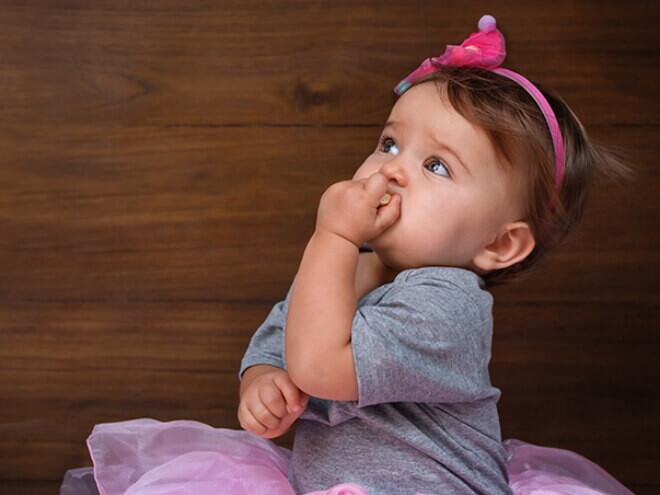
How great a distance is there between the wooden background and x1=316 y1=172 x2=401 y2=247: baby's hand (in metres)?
0.48

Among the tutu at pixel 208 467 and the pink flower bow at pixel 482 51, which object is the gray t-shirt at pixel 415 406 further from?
the pink flower bow at pixel 482 51

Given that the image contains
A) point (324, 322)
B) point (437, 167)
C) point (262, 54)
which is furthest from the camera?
point (262, 54)

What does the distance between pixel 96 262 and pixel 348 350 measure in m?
0.65

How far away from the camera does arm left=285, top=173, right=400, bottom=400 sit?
85 cm

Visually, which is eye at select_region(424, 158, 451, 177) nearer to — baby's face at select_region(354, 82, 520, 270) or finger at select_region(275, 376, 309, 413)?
baby's face at select_region(354, 82, 520, 270)

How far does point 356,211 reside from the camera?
2.92ft

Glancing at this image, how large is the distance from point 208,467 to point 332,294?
0.26m

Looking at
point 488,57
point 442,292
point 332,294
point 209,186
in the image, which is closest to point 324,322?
point 332,294

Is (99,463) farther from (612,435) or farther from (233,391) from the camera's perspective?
(612,435)

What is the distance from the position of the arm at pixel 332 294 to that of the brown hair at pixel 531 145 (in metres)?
0.14

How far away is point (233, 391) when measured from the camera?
142cm

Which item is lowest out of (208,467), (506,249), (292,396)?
(208,467)

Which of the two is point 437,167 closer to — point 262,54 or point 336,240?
point 336,240

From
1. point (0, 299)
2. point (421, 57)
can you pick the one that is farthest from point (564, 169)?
point (0, 299)
